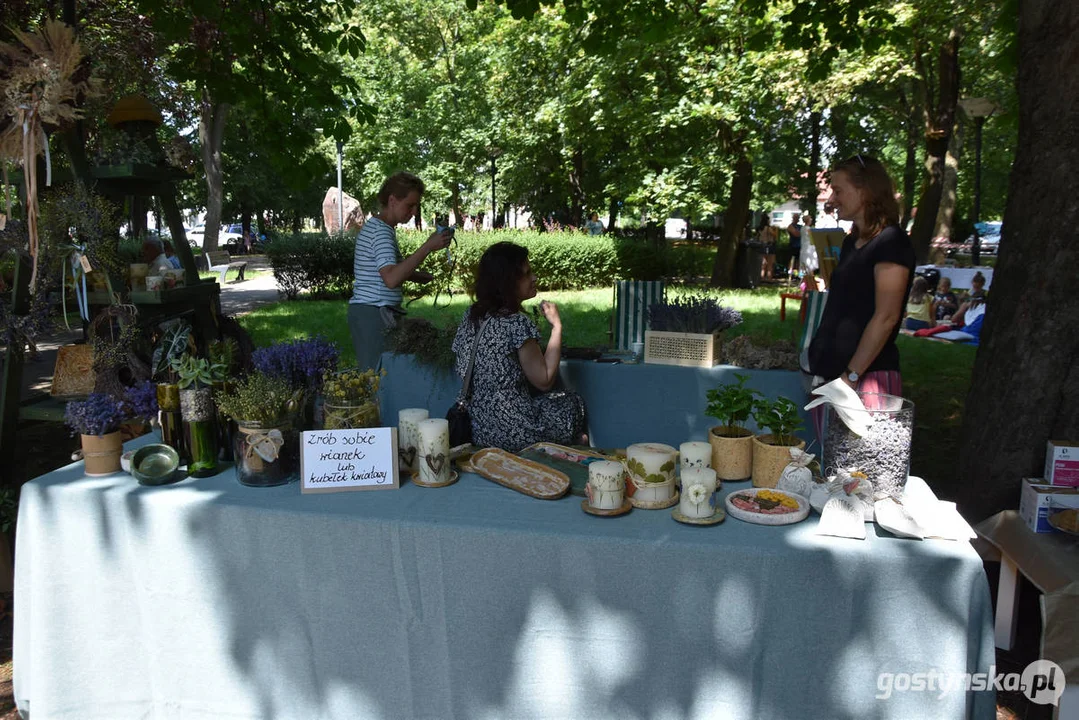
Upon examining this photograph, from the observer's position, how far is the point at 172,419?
84.2 inches

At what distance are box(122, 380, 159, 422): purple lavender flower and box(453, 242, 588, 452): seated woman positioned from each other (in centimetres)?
99

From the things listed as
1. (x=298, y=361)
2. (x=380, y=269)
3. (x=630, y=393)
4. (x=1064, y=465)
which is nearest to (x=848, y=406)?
(x=1064, y=465)

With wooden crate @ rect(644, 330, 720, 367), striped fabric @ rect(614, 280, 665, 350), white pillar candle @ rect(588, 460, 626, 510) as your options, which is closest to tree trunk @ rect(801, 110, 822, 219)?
striped fabric @ rect(614, 280, 665, 350)

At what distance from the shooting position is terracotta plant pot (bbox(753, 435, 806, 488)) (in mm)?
1985

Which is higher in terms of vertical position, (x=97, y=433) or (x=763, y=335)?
(x=763, y=335)

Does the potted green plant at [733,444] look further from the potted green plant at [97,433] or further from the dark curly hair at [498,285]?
the potted green plant at [97,433]

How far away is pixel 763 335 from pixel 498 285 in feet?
5.27

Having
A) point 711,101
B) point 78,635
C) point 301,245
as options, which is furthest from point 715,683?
point 301,245

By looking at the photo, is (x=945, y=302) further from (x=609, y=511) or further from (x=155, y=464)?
(x=155, y=464)

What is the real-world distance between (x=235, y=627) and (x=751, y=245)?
557 inches

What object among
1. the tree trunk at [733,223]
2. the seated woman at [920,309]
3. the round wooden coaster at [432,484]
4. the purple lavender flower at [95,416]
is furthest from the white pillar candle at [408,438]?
the tree trunk at [733,223]

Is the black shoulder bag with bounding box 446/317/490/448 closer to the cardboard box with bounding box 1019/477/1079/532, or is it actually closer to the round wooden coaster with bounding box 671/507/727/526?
the round wooden coaster with bounding box 671/507/727/526

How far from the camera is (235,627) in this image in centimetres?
195

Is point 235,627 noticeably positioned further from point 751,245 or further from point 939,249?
point 939,249
